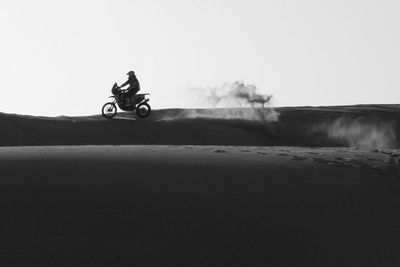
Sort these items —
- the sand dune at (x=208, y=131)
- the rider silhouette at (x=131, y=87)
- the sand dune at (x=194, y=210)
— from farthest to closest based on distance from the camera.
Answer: the rider silhouette at (x=131, y=87)
the sand dune at (x=208, y=131)
the sand dune at (x=194, y=210)

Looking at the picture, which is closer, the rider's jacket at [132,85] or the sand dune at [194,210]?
the sand dune at [194,210]

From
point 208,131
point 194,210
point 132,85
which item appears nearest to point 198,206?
point 194,210

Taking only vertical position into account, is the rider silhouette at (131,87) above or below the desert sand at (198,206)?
above

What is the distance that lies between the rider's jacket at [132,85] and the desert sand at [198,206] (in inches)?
324

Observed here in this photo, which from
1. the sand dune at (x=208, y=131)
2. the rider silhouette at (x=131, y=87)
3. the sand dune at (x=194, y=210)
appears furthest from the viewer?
the rider silhouette at (x=131, y=87)

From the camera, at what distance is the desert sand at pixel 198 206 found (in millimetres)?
7238

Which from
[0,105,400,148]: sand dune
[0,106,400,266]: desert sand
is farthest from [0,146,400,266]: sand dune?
[0,105,400,148]: sand dune

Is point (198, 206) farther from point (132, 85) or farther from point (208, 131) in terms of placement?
point (208, 131)

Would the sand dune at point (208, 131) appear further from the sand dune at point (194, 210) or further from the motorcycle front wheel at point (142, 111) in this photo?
the sand dune at point (194, 210)

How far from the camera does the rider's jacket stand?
67.1 feet

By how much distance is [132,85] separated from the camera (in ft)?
67.1

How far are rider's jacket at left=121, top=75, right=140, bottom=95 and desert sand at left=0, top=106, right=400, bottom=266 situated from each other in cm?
824

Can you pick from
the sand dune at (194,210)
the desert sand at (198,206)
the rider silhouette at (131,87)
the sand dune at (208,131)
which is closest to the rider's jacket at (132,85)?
the rider silhouette at (131,87)

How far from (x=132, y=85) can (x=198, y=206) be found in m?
12.3
